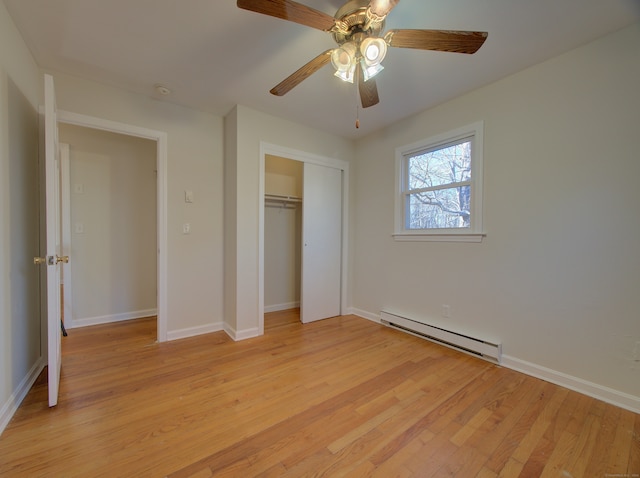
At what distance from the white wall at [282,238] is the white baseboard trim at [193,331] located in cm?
87

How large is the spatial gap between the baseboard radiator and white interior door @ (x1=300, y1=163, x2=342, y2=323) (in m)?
0.75

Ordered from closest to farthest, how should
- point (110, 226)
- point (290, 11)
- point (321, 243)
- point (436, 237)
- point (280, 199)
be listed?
point (290, 11) < point (436, 237) < point (110, 226) < point (321, 243) < point (280, 199)

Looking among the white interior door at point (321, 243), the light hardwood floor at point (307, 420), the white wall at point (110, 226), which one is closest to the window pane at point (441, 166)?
the white interior door at point (321, 243)

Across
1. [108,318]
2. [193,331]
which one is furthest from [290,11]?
[108,318]

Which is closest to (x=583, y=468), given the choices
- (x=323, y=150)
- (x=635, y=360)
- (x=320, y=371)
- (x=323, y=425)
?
(x=635, y=360)

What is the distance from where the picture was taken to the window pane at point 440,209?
255 centimetres

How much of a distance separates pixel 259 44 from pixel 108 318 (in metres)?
3.37

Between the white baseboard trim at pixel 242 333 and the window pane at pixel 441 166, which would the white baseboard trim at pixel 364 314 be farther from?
the window pane at pixel 441 166

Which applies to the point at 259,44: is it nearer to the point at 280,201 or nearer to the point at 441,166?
the point at 441,166

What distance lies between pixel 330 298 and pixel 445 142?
88.8 inches

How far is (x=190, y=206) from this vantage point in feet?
9.07

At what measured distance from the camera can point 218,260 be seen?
2953mm

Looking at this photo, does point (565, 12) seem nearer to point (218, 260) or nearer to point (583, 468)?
point (583, 468)

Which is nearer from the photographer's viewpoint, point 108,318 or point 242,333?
point 242,333
